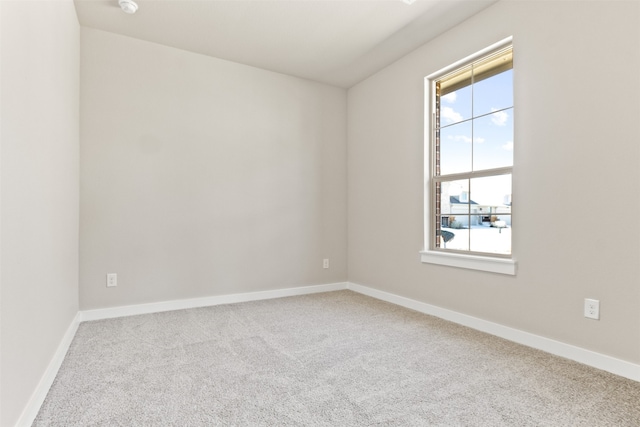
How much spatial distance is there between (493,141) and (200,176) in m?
2.73

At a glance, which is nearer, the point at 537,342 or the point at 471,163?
the point at 537,342

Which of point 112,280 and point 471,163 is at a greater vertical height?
point 471,163

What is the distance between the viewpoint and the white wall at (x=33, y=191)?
1328 millimetres

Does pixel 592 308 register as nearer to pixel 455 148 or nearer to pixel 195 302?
pixel 455 148

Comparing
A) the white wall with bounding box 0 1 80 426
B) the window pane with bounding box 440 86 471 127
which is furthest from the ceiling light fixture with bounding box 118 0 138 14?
the window pane with bounding box 440 86 471 127

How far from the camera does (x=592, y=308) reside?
6.98 feet

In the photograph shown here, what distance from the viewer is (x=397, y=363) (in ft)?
7.10

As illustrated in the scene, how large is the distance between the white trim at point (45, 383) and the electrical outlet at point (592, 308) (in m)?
2.97

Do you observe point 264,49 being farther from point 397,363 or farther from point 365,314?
point 397,363

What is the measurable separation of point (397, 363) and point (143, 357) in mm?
1623

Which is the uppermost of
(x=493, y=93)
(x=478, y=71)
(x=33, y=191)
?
(x=478, y=71)

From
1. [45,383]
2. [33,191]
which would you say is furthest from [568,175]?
[45,383]

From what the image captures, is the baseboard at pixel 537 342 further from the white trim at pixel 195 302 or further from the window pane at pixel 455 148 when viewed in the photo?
the window pane at pixel 455 148

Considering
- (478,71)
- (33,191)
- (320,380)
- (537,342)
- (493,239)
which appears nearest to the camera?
(33,191)
